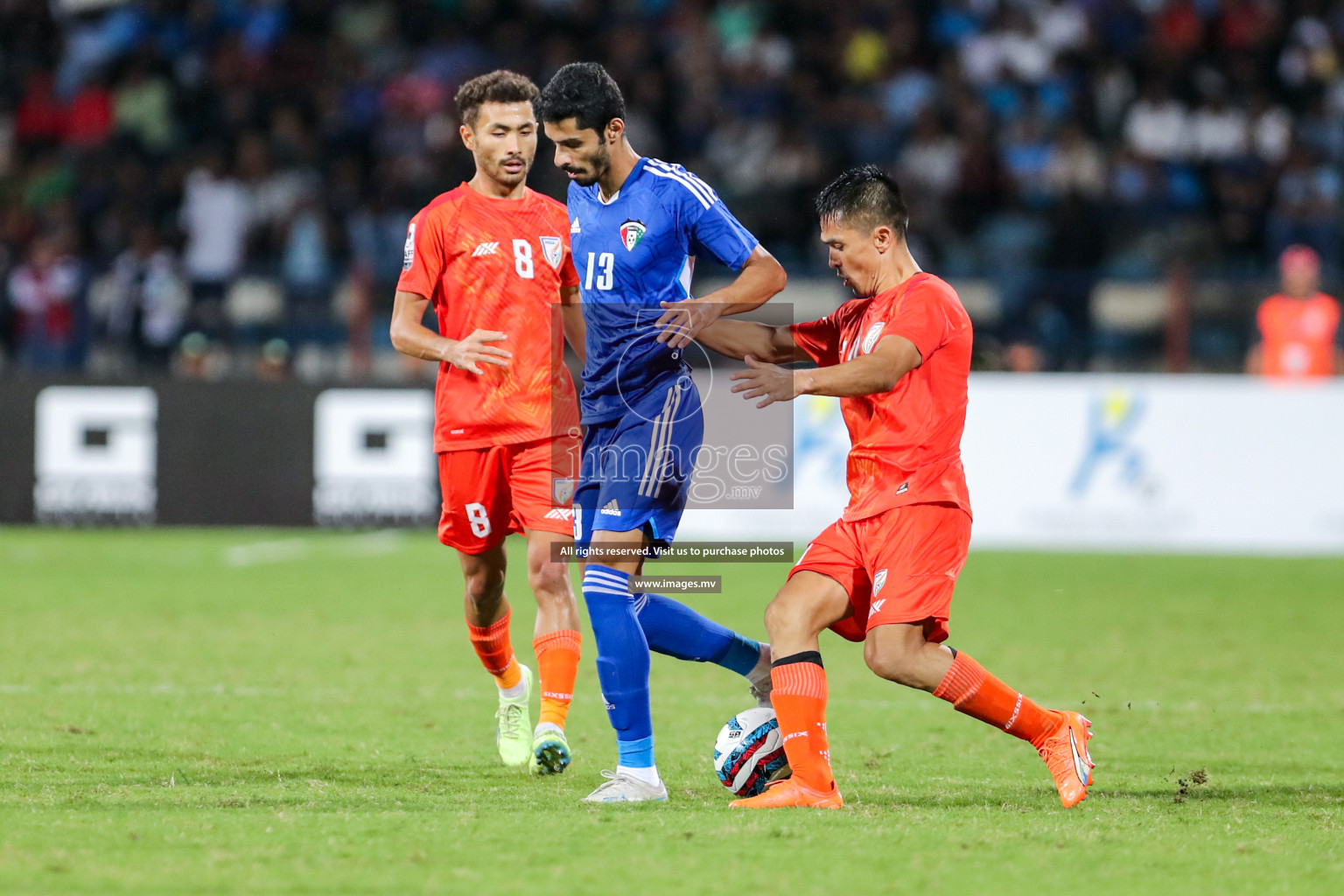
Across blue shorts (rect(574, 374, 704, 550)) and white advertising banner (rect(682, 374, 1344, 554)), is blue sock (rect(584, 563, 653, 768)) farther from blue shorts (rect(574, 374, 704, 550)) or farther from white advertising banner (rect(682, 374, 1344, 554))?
white advertising banner (rect(682, 374, 1344, 554))

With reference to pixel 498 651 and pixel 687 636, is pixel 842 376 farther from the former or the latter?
pixel 498 651

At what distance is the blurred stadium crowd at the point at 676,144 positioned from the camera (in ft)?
52.9

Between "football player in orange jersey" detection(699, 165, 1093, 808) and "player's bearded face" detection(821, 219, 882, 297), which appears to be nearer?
"football player in orange jersey" detection(699, 165, 1093, 808)

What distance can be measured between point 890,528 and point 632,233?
1331 mm

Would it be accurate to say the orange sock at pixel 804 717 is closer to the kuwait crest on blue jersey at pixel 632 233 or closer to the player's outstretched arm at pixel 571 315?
the kuwait crest on blue jersey at pixel 632 233

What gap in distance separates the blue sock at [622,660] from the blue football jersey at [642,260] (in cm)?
58

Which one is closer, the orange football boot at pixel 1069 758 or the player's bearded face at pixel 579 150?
the orange football boot at pixel 1069 758

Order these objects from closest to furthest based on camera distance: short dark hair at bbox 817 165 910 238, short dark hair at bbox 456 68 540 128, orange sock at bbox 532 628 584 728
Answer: short dark hair at bbox 817 165 910 238, orange sock at bbox 532 628 584 728, short dark hair at bbox 456 68 540 128

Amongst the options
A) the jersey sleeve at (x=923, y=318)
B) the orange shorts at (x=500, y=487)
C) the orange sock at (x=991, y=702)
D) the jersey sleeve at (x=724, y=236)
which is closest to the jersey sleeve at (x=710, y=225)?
the jersey sleeve at (x=724, y=236)

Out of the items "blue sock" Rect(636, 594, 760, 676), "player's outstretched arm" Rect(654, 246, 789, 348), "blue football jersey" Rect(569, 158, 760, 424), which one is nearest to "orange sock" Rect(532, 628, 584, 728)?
"blue sock" Rect(636, 594, 760, 676)

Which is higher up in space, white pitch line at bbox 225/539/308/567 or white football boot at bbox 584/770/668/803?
white football boot at bbox 584/770/668/803

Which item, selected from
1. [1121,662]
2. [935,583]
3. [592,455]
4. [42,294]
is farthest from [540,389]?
[42,294]

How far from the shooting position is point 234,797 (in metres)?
5.21

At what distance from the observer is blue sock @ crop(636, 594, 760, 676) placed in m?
5.80
